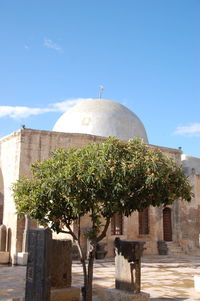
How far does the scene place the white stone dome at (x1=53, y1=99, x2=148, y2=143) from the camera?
1878 centimetres

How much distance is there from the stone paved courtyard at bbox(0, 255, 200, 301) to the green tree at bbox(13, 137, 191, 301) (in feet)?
7.90

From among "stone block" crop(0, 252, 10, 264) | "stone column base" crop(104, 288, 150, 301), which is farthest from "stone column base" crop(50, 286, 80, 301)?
"stone block" crop(0, 252, 10, 264)

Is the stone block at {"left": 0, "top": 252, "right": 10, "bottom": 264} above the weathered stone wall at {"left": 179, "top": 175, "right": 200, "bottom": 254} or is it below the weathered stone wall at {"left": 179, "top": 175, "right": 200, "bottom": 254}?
below

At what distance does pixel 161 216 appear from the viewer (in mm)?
17969

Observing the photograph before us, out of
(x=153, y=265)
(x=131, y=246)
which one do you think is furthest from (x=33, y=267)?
(x=153, y=265)

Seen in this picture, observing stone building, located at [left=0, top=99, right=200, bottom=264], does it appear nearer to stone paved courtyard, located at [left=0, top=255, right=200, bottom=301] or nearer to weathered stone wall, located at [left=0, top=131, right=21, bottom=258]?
weathered stone wall, located at [left=0, top=131, right=21, bottom=258]

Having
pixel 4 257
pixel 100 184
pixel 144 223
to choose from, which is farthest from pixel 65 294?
pixel 144 223

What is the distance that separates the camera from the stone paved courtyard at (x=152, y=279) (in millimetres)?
7843

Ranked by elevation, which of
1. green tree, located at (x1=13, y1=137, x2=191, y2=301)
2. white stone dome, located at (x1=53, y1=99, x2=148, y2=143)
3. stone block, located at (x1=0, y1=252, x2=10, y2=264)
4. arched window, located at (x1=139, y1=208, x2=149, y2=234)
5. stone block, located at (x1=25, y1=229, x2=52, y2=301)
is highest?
white stone dome, located at (x1=53, y1=99, x2=148, y2=143)

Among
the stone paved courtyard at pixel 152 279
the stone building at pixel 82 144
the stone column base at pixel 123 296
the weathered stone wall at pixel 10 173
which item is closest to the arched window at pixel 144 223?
the stone building at pixel 82 144

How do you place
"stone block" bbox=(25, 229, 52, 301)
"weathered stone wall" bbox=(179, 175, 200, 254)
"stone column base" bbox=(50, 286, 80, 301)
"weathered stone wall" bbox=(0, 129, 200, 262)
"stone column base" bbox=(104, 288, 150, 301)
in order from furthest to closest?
"weathered stone wall" bbox=(179, 175, 200, 254), "weathered stone wall" bbox=(0, 129, 200, 262), "stone column base" bbox=(50, 286, 80, 301), "stone column base" bbox=(104, 288, 150, 301), "stone block" bbox=(25, 229, 52, 301)

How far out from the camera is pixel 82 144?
16.1 m

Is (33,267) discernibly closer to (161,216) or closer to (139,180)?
(139,180)

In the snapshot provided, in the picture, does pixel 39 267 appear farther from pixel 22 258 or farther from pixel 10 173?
pixel 10 173
